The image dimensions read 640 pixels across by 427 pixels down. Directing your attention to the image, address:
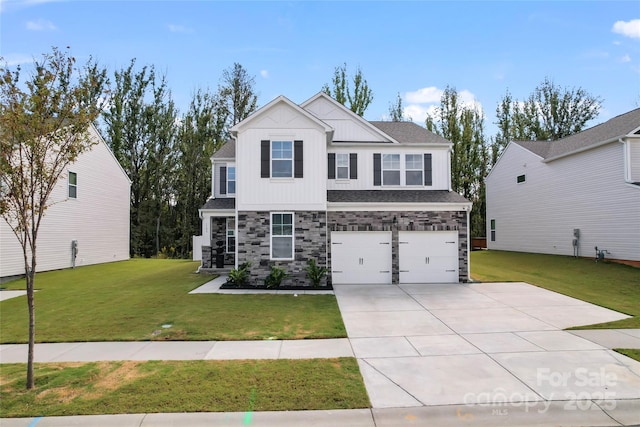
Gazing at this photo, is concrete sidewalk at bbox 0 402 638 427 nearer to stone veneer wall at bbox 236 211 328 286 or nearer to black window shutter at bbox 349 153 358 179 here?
stone veneer wall at bbox 236 211 328 286

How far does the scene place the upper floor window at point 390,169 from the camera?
50.7 ft

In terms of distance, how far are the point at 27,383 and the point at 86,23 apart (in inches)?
484

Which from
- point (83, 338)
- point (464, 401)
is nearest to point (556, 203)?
point (464, 401)

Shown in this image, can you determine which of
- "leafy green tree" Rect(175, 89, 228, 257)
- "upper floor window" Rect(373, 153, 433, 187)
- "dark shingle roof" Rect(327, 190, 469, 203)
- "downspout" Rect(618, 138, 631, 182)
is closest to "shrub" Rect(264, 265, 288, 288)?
"dark shingle roof" Rect(327, 190, 469, 203)

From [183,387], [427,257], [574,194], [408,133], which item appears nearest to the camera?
[183,387]

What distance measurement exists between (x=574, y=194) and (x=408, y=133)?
9.88 metres

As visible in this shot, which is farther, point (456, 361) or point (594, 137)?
point (594, 137)

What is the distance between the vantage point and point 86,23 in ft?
40.7

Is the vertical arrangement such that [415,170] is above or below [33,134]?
above

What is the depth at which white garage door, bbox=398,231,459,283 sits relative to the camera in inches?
553

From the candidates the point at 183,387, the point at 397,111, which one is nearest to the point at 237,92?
the point at 397,111

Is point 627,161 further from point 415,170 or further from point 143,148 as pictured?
point 143,148

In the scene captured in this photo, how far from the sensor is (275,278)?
509 inches

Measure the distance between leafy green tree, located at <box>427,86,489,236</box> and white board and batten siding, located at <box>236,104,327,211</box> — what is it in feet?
73.7
